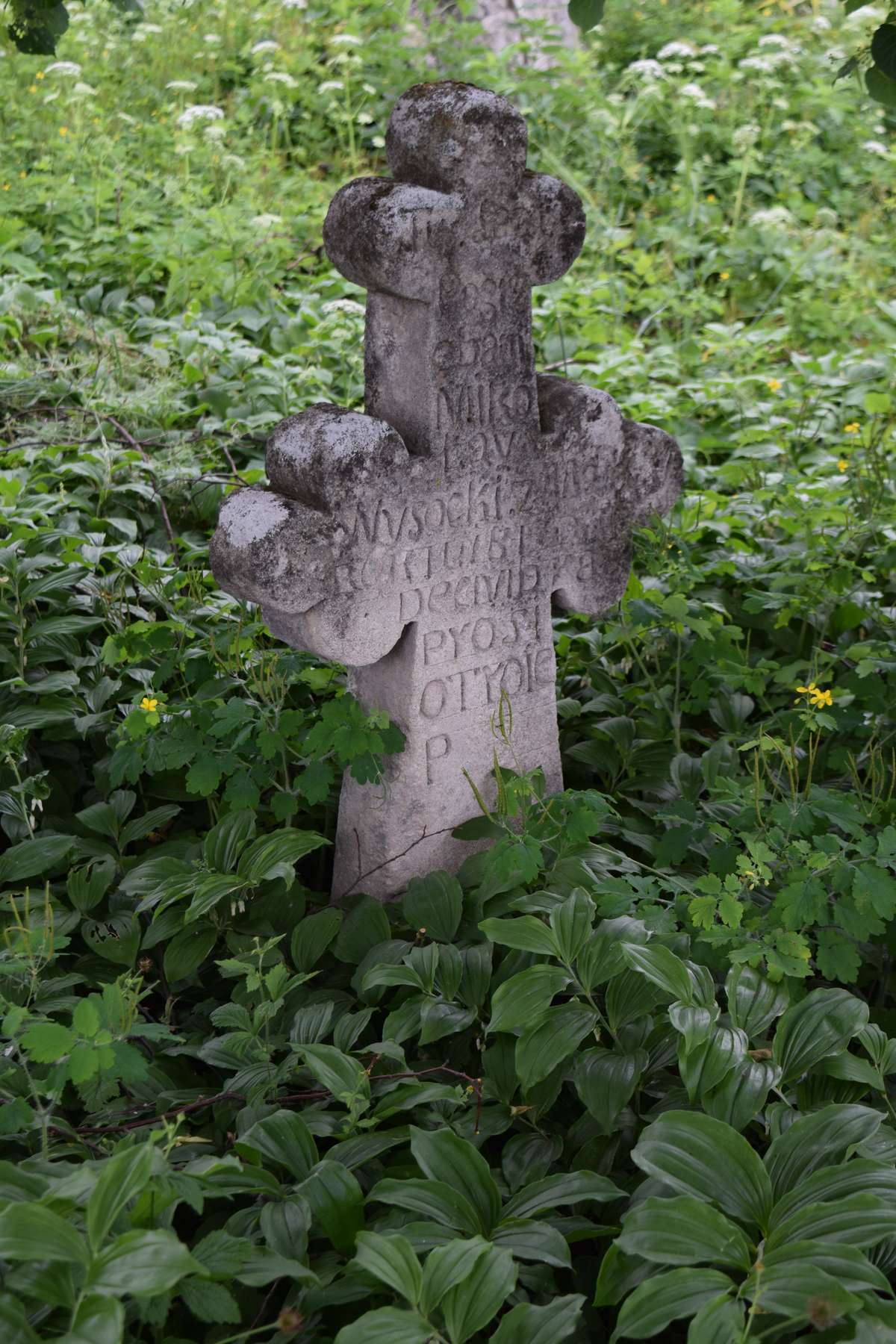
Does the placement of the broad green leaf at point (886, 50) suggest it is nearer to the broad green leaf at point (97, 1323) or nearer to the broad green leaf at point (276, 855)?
the broad green leaf at point (276, 855)

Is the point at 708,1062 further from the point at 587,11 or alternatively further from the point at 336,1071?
the point at 587,11

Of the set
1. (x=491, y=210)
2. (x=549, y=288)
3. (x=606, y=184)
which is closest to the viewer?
(x=491, y=210)

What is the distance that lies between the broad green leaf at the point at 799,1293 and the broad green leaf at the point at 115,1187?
2.56 feet

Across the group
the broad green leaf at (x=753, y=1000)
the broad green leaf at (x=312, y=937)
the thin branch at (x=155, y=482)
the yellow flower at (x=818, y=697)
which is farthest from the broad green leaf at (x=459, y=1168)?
the thin branch at (x=155, y=482)

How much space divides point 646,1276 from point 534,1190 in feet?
0.86

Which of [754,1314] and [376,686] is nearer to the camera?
[754,1314]

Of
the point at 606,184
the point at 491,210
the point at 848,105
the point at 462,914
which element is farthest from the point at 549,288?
the point at 462,914

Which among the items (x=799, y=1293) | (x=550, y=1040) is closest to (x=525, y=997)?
(x=550, y=1040)

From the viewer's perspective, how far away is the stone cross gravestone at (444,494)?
265cm

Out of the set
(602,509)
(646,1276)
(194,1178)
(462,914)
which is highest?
(602,509)

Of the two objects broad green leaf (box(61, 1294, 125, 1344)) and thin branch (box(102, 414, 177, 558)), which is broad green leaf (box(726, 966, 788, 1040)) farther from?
thin branch (box(102, 414, 177, 558))

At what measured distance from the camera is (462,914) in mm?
2766

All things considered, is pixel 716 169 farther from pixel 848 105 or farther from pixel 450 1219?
pixel 450 1219

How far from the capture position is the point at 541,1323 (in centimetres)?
171
